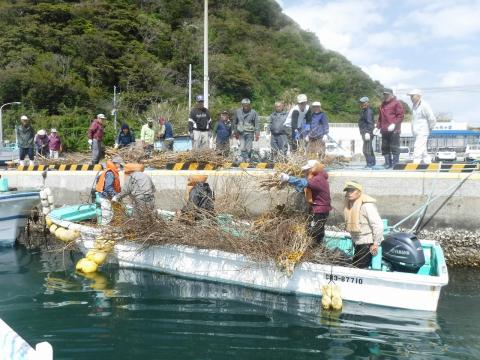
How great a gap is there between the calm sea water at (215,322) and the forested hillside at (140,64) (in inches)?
895

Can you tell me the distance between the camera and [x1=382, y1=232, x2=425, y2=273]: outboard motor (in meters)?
6.55

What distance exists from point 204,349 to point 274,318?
1.30 metres

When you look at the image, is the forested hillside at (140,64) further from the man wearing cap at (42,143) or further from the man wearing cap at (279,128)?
the man wearing cap at (279,128)

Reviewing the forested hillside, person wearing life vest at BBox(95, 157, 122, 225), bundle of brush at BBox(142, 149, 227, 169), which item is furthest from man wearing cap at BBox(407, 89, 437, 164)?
the forested hillside

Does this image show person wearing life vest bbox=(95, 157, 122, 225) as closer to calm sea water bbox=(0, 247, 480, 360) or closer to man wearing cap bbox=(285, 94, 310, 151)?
calm sea water bbox=(0, 247, 480, 360)

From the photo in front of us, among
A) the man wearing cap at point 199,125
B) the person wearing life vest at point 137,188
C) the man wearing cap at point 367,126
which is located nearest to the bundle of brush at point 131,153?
the man wearing cap at point 199,125

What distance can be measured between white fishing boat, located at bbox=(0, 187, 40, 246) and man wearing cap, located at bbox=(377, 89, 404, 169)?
7571mm

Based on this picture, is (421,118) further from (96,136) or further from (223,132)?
(96,136)

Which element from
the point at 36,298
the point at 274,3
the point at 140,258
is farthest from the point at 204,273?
the point at 274,3

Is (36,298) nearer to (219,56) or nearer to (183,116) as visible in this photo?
(183,116)

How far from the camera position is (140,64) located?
46.9m

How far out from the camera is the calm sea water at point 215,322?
536cm

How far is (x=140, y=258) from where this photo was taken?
853 cm

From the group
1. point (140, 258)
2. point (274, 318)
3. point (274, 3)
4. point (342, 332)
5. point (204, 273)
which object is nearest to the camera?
point (342, 332)
